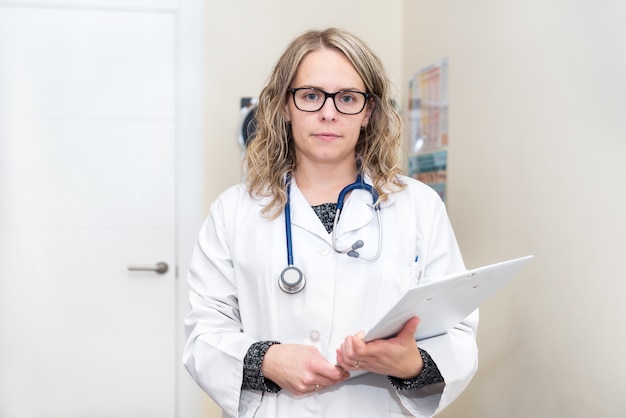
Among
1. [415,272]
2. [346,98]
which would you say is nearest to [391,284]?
[415,272]

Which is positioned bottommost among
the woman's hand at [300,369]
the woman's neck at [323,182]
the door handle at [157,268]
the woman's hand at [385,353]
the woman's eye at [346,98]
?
the door handle at [157,268]

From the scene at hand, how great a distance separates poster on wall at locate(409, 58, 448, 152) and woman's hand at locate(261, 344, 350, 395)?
1.16 meters

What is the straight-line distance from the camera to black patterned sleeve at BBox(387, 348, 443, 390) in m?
1.21

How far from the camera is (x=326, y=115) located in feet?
4.25

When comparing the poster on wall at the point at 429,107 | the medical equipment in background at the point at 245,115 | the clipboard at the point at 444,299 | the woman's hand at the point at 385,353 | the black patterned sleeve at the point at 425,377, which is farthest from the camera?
the medical equipment in background at the point at 245,115

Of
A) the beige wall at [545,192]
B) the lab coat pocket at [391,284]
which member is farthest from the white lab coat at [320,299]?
the beige wall at [545,192]

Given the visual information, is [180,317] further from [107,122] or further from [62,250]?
[107,122]

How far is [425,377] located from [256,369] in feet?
1.03

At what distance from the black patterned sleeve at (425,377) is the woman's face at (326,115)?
431 millimetres

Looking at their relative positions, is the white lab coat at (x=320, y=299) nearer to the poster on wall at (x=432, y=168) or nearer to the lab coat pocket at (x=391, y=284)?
the lab coat pocket at (x=391, y=284)

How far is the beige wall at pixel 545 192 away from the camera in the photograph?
1308 mm

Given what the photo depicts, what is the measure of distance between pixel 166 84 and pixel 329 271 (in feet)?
5.19

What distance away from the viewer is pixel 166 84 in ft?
8.59

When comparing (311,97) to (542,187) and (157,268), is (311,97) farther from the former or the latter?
(157,268)
